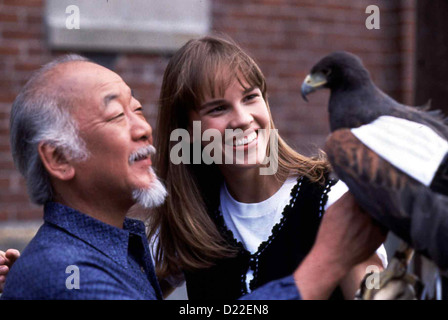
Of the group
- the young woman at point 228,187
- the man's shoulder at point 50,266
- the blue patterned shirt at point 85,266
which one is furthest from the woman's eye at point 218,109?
the man's shoulder at point 50,266

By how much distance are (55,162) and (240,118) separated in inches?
25.0

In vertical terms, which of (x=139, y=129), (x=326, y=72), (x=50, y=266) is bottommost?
(x=50, y=266)

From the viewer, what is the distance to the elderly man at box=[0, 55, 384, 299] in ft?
5.90

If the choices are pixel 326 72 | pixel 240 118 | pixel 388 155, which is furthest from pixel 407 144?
pixel 240 118

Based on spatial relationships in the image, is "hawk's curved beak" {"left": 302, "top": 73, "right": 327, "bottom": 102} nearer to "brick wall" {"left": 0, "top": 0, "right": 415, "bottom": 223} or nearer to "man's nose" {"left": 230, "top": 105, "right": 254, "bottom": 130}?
"man's nose" {"left": 230, "top": 105, "right": 254, "bottom": 130}

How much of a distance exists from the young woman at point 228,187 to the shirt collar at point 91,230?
0.35 metres

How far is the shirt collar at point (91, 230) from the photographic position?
6.11ft

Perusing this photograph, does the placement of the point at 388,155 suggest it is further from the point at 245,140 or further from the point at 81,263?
the point at 81,263

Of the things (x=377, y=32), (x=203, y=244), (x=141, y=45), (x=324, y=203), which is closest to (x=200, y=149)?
(x=203, y=244)

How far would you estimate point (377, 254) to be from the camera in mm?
1840

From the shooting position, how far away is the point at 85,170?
6.27 ft

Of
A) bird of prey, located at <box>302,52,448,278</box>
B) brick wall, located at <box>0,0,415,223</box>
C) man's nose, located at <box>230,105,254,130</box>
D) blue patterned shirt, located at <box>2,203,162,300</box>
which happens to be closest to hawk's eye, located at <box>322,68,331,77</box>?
bird of prey, located at <box>302,52,448,278</box>

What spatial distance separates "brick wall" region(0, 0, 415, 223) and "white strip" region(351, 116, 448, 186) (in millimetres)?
3081

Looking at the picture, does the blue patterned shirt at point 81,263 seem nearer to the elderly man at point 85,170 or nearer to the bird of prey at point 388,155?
the elderly man at point 85,170
